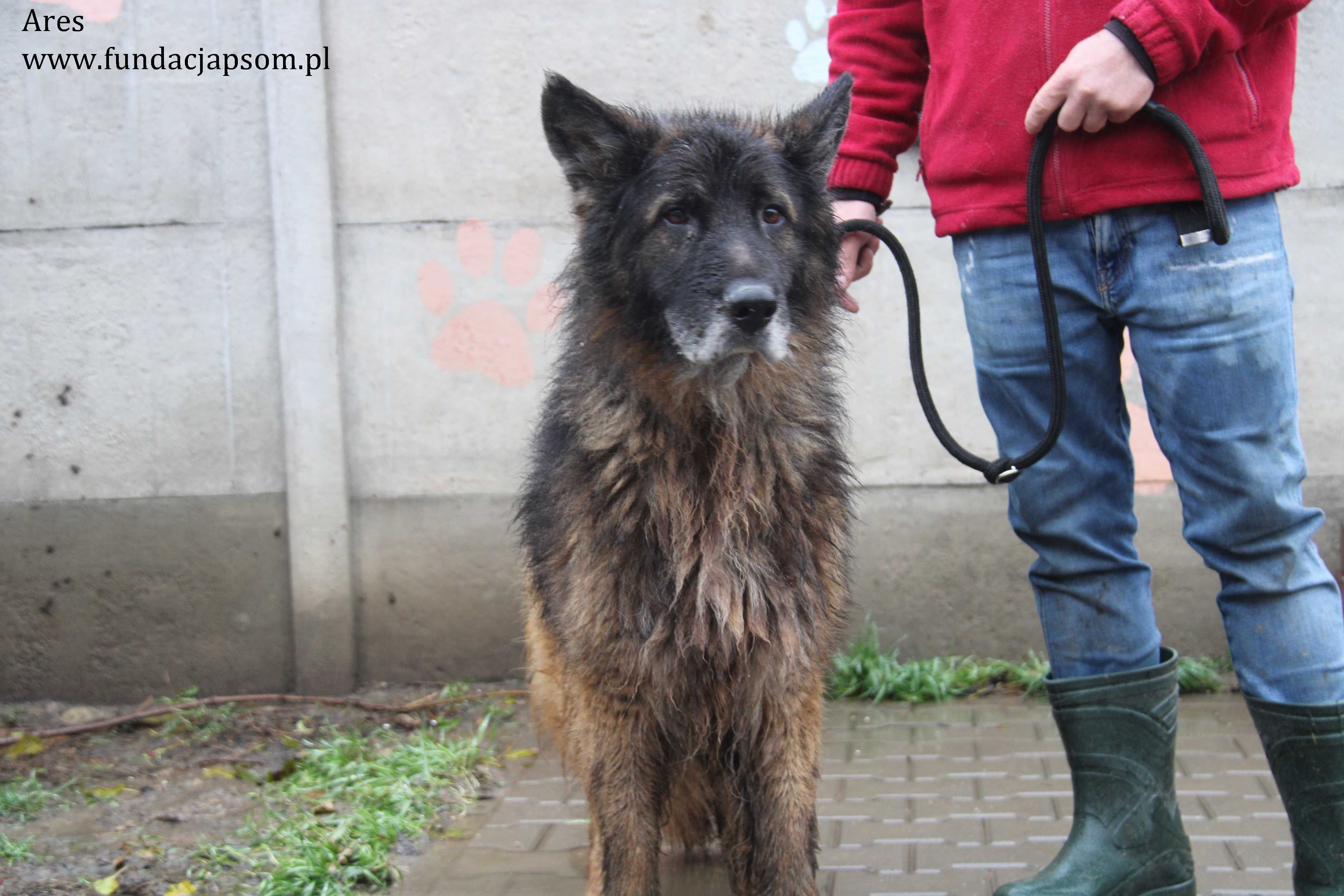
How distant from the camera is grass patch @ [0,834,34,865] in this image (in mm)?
2994

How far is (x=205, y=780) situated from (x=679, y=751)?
1.98 m

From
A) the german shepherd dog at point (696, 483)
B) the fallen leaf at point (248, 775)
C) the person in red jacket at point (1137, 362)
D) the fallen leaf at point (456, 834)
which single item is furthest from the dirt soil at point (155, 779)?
the person in red jacket at point (1137, 362)

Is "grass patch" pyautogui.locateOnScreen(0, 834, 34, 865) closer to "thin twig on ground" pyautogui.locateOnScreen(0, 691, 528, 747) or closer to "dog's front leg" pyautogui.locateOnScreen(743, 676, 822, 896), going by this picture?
"thin twig on ground" pyautogui.locateOnScreen(0, 691, 528, 747)

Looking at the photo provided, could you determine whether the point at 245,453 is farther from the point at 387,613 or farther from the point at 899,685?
the point at 899,685

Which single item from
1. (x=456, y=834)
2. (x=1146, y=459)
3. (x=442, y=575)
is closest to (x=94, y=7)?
(x=442, y=575)

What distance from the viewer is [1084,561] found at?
2.38 metres

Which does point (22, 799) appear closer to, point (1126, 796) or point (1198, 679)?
point (1126, 796)

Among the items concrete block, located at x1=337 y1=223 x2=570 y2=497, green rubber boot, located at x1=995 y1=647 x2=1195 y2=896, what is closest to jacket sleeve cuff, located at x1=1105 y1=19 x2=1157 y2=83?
green rubber boot, located at x1=995 y1=647 x2=1195 y2=896

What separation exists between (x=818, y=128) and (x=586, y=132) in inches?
20.8

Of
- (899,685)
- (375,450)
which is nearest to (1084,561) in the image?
(899,685)

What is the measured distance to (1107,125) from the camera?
216 centimetres

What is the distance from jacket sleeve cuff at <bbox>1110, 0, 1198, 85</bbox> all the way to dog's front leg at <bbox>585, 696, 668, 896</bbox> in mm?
1622

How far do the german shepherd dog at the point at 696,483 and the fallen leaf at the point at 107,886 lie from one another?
127cm

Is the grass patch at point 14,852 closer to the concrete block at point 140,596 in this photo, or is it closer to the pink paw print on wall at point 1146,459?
the concrete block at point 140,596
